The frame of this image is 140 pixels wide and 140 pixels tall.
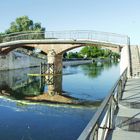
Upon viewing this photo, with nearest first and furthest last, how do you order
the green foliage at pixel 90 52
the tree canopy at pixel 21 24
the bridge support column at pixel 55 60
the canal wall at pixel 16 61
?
the bridge support column at pixel 55 60 < the canal wall at pixel 16 61 < the tree canopy at pixel 21 24 < the green foliage at pixel 90 52

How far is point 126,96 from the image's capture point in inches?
528

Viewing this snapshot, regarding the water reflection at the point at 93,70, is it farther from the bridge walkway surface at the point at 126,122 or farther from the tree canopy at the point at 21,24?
the bridge walkway surface at the point at 126,122

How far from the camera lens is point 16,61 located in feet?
204

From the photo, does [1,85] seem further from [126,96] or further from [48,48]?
[126,96]

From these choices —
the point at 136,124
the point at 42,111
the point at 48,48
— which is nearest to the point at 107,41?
the point at 48,48

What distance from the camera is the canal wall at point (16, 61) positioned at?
56.1 meters

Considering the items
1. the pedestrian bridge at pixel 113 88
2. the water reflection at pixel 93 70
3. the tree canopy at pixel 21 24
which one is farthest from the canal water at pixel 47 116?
the tree canopy at pixel 21 24

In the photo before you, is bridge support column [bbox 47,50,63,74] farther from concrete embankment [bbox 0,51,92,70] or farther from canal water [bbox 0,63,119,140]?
canal water [bbox 0,63,119,140]

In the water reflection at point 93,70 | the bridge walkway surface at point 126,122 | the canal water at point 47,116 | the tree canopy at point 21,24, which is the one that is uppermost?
the tree canopy at point 21,24

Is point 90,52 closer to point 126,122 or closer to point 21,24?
point 21,24

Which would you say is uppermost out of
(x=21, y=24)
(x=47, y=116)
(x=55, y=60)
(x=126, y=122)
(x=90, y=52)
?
(x=21, y=24)

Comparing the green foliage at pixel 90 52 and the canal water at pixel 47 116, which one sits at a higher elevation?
the green foliage at pixel 90 52

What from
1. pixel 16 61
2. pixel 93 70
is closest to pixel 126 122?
pixel 93 70

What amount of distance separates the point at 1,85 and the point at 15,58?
26.2 meters
